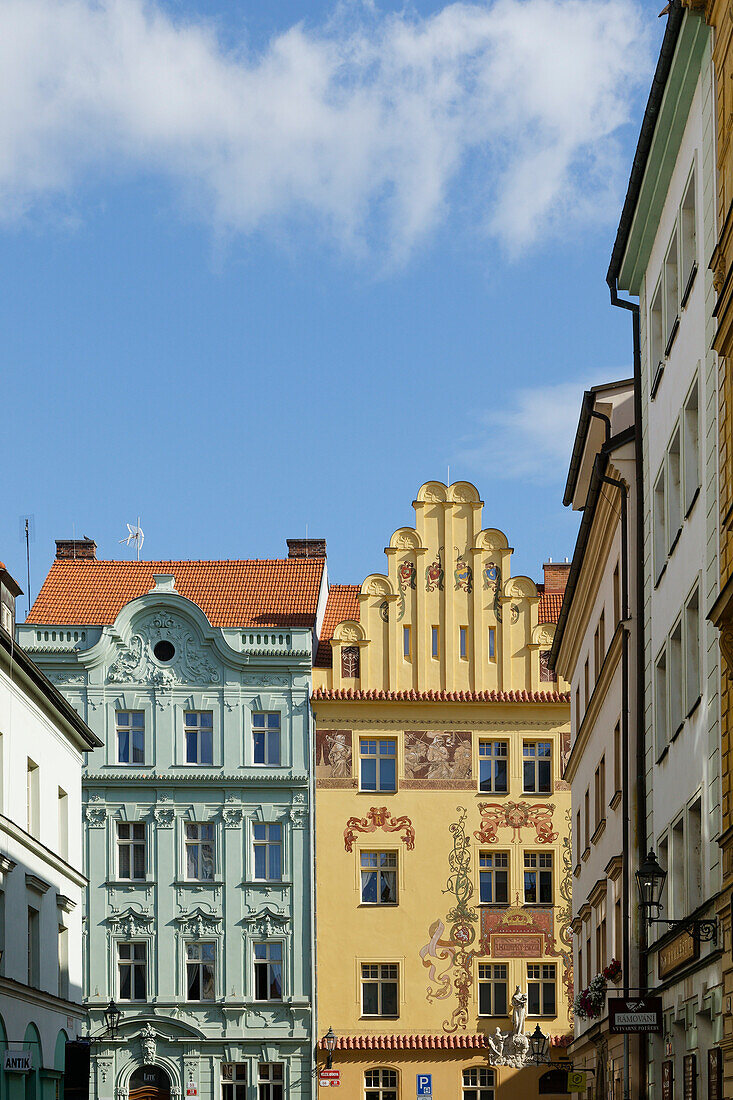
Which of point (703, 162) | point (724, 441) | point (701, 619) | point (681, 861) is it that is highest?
point (703, 162)

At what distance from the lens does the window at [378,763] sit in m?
50.0

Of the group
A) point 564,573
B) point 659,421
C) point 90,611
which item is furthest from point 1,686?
point 564,573

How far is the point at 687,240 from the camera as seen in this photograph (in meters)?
19.0

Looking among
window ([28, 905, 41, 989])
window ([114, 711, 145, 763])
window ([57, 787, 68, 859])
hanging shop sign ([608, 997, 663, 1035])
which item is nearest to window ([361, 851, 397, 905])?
window ([114, 711, 145, 763])

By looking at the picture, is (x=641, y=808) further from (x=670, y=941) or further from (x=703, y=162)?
(x=703, y=162)

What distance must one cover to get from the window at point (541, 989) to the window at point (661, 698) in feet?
96.5

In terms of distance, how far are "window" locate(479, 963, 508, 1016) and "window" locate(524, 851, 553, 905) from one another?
220 centimetres

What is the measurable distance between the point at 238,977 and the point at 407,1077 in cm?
572

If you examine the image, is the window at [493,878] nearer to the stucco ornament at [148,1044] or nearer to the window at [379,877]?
the window at [379,877]

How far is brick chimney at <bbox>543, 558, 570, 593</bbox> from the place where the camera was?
5494 centimetres

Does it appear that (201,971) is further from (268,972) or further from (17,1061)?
(17,1061)

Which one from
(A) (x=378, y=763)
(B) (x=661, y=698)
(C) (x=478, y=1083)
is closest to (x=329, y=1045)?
(C) (x=478, y=1083)

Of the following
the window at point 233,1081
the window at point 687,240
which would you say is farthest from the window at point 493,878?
the window at point 687,240

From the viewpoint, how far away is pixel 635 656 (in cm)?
2398
